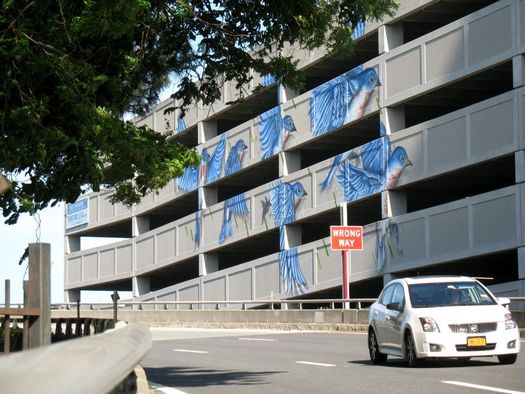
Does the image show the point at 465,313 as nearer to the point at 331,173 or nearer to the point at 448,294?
the point at 448,294

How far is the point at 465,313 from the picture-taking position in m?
17.5

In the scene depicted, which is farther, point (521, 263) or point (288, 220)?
point (288, 220)

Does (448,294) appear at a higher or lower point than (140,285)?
lower

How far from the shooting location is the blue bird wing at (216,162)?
209ft

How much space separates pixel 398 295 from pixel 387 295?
2.39 ft

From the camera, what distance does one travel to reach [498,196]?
43281mm

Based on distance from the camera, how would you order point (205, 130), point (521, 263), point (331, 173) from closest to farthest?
point (521, 263) < point (331, 173) < point (205, 130)

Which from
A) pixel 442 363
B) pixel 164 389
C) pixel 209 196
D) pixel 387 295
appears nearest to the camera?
pixel 164 389

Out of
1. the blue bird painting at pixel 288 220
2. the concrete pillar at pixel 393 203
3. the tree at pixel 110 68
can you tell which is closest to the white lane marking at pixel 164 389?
the tree at pixel 110 68

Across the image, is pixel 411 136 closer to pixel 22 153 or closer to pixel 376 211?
pixel 376 211

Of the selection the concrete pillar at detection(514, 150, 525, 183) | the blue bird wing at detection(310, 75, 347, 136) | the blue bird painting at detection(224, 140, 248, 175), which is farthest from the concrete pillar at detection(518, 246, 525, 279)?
the blue bird painting at detection(224, 140, 248, 175)

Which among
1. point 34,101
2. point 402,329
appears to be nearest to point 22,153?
point 34,101

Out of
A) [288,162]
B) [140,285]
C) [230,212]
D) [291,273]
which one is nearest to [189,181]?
[230,212]

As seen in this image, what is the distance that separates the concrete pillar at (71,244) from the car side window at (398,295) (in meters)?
63.0
